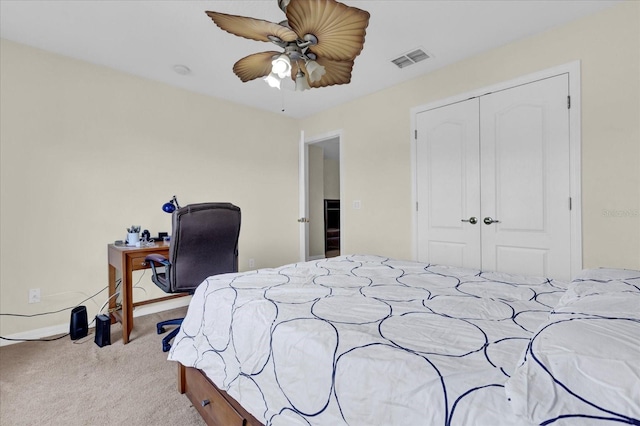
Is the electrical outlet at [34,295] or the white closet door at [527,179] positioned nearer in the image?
the white closet door at [527,179]

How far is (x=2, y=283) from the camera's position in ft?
7.90

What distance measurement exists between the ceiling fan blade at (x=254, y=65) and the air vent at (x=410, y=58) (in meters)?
1.34

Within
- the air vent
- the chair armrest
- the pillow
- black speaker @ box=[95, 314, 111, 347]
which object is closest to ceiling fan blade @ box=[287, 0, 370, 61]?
the air vent

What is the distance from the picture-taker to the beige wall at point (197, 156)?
2.11 metres

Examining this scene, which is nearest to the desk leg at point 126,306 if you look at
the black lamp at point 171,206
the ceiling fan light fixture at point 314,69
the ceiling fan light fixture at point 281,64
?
the black lamp at point 171,206

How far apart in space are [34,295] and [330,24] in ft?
10.0

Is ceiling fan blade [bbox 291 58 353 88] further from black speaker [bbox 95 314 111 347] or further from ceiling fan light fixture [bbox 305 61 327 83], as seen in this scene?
black speaker [bbox 95 314 111 347]

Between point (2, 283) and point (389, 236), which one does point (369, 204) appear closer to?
point (389, 236)

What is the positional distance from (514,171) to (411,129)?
1.07 metres

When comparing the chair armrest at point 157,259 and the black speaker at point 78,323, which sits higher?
the chair armrest at point 157,259

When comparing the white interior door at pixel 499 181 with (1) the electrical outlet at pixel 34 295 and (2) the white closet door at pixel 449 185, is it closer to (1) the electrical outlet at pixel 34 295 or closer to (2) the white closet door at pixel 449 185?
(2) the white closet door at pixel 449 185

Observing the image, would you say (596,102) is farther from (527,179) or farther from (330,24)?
(330,24)

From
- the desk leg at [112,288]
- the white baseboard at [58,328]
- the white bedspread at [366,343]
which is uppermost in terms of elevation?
the white bedspread at [366,343]

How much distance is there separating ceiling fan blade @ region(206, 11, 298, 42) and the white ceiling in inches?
20.7
